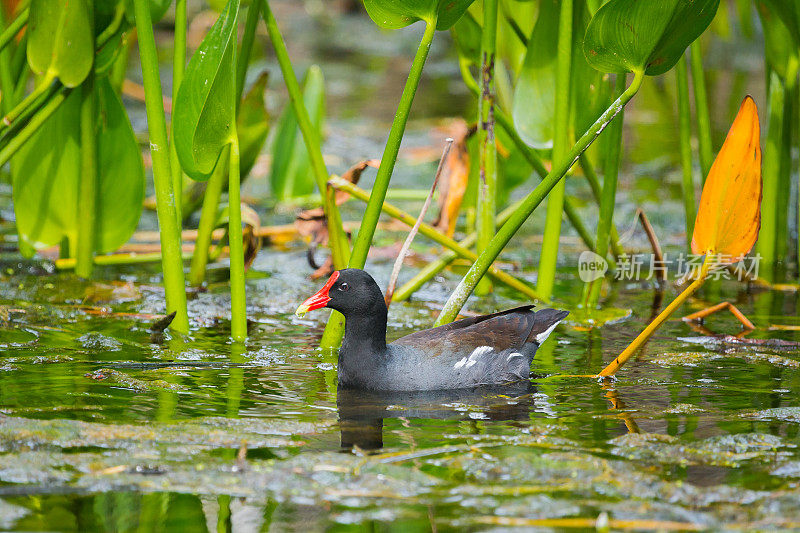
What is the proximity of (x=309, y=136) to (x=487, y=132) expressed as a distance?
84cm

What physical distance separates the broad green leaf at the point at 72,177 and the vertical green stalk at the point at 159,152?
989 mm

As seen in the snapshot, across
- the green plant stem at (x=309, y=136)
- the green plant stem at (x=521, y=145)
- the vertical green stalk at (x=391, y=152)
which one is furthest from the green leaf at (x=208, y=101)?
the green plant stem at (x=521, y=145)

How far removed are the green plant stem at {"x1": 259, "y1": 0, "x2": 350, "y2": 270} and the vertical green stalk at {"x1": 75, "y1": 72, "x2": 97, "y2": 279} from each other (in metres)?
1.03

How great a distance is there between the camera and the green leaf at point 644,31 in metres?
3.71

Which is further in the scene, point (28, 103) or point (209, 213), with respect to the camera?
point (209, 213)

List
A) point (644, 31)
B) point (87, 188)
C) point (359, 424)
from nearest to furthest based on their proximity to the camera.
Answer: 1. point (359, 424)
2. point (644, 31)
3. point (87, 188)

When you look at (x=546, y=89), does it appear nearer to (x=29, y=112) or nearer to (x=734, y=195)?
(x=734, y=195)

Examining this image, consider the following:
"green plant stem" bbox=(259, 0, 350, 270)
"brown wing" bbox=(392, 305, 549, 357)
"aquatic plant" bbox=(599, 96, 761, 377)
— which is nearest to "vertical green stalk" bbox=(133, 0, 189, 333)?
"green plant stem" bbox=(259, 0, 350, 270)

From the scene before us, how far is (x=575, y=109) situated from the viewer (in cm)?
527

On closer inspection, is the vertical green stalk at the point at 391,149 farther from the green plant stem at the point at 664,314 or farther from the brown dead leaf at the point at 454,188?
the brown dead leaf at the point at 454,188

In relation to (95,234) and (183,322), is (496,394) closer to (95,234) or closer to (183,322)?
(183,322)

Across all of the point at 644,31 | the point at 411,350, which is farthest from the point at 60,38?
the point at 644,31

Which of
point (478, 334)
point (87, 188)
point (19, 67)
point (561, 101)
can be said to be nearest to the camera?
point (478, 334)

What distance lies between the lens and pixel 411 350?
4.23 metres
